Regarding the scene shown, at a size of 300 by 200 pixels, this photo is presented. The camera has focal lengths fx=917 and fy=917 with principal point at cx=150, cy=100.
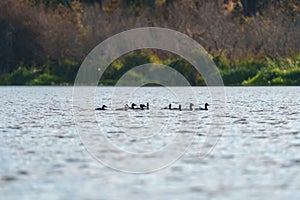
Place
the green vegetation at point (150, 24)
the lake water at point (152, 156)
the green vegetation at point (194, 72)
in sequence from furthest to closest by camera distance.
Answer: the green vegetation at point (150, 24), the green vegetation at point (194, 72), the lake water at point (152, 156)

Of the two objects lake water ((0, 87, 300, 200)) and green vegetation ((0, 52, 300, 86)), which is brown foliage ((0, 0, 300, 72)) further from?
lake water ((0, 87, 300, 200))

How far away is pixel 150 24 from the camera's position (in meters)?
62.0

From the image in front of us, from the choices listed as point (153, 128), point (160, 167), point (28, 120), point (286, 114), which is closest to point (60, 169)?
point (160, 167)

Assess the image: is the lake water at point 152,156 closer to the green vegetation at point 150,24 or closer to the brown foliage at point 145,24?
the green vegetation at point 150,24

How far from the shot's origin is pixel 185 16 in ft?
196

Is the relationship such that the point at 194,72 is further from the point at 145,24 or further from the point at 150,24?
the point at 150,24

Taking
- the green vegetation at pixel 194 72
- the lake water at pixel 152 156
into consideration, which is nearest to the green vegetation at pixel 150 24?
the green vegetation at pixel 194 72

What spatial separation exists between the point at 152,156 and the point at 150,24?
4614 cm

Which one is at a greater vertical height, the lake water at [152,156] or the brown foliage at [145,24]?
the brown foliage at [145,24]

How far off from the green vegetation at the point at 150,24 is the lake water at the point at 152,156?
27.3m

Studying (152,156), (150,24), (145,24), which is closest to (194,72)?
(145,24)

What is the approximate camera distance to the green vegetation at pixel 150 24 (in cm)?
5425

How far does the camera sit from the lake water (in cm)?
1273

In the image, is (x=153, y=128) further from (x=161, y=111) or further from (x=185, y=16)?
(x=185, y=16)
